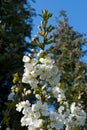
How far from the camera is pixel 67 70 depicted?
778 inches

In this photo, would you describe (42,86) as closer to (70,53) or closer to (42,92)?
(42,92)

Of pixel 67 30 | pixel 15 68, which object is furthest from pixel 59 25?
pixel 15 68

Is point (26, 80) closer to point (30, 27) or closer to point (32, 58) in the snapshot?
point (32, 58)

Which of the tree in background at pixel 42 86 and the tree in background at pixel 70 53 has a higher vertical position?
the tree in background at pixel 70 53

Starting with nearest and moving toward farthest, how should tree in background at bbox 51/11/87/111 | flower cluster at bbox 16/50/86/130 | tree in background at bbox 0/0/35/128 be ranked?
flower cluster at bbox 16/50/86/130 < tree in background at bbox 0/0/35/128 < tree in background at bbox 51/11/87/111

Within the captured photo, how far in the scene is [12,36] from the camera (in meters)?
12.4

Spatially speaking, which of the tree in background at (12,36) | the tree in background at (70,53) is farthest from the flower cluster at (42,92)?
the tree in background at (70,53)

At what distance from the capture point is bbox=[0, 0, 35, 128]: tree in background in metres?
11.5

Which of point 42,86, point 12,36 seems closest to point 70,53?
point 12,36

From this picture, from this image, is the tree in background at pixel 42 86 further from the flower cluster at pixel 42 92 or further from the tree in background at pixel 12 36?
the tree in background at pixel 12 36

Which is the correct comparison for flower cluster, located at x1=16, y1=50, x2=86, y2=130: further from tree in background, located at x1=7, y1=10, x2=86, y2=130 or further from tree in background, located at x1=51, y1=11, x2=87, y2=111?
tree in background, located at x1=51, y1=11, x2=87, y2=111

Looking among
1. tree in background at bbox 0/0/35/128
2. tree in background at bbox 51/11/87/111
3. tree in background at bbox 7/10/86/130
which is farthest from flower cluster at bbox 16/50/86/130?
tree in background at bbox 51/11/87/111

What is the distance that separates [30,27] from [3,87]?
9.44 ft

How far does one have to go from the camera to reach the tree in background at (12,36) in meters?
11.5
